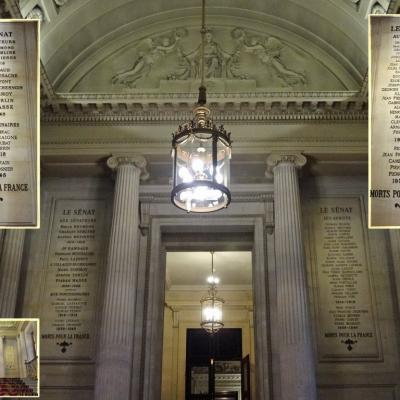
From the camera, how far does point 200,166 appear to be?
18.6 ft

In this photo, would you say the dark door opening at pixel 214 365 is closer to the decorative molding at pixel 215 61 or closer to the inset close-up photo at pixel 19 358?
the decorative molding at pixel 215 61

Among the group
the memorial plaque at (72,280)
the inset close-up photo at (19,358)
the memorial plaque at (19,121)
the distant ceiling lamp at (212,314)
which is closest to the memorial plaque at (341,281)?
the memorial plaque at (72,280)

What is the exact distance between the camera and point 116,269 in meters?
9.57

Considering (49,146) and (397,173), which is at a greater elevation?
(49,146)

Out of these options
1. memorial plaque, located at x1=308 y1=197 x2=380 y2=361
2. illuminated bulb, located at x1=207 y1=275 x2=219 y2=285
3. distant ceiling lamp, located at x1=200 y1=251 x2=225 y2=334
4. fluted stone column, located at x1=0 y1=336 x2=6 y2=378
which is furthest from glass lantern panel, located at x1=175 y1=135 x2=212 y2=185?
illuminated bulb, located at x1=207 y1=275 x2=219 y2=285

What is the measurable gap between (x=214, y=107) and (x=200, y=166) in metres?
5.06

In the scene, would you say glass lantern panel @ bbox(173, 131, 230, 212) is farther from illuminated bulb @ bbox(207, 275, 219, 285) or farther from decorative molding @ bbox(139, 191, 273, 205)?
illuminated bulb @ bbox(207, 275, 219, 285)

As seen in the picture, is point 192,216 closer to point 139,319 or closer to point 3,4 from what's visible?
point 139,319

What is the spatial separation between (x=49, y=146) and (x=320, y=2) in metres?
5.80

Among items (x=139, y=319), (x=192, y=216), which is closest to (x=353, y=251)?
(x=192, y=216)

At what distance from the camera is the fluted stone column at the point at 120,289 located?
8.85m

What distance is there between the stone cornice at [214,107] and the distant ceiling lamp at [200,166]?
4501 mm

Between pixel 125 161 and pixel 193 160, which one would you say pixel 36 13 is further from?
pixel 193 160

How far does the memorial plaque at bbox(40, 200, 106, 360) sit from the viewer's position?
10.1 m
